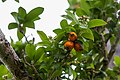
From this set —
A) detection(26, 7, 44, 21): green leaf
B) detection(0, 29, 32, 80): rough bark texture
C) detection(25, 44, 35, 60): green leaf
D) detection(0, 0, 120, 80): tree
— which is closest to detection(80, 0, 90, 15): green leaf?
detection(0, 0, 120, 80): tree

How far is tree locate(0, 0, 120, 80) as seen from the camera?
2.84ft

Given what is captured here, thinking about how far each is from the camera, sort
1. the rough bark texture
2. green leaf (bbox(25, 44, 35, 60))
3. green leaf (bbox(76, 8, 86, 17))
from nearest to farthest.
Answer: the rough bark texture, green leaf (bbox(25, 44, 35, 60)), green leaf (bbox(76, 8, 86, 17))

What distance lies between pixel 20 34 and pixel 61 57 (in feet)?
0.68

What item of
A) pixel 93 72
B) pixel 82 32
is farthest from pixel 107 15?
pixel 82 32

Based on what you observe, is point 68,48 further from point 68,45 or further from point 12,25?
point 12,25

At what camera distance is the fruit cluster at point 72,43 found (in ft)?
2.82

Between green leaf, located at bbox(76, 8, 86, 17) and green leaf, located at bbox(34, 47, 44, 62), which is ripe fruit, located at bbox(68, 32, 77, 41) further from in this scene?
green leaf, located at bbox(76, 8, 86, 17)

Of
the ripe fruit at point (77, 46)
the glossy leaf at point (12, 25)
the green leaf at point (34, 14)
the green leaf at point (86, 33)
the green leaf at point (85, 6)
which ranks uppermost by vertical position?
the green leaf at point (34, 14)

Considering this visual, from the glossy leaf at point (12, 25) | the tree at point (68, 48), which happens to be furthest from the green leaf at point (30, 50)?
the glossy leaf at point (12, 25)

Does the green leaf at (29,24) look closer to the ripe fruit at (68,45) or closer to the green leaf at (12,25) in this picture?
the green leaf at (12,25)

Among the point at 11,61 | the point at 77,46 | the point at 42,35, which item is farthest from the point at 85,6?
the point at 11,61

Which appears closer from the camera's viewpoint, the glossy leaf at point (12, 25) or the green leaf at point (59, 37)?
the green leaf at point (59, 37)

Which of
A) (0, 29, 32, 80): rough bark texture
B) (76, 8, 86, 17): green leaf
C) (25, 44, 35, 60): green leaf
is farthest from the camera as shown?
(76, 8, 86, 17): green leaf

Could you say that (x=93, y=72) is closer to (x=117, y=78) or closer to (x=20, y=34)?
(x=117, y=78)
